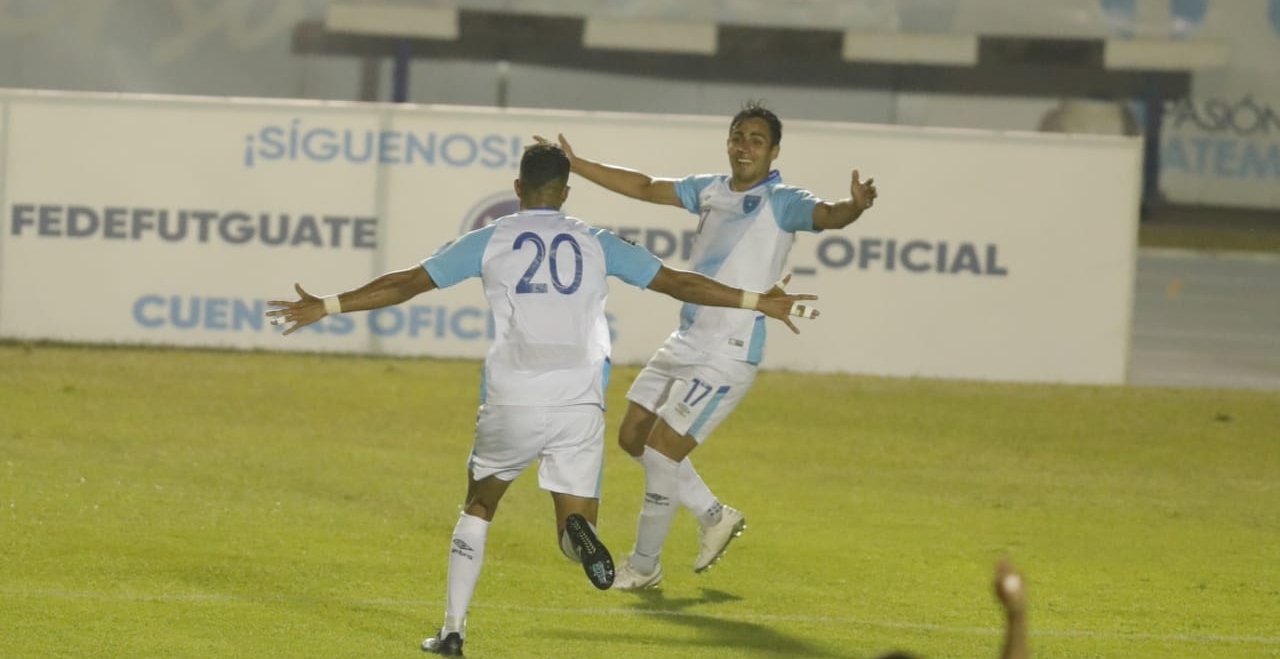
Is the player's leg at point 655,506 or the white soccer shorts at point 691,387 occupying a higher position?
the white soccer shorts at point 691,387

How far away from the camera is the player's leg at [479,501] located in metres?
6.88

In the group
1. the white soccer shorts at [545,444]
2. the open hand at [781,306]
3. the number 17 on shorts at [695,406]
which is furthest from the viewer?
the number 17 on shorts at [695,406]

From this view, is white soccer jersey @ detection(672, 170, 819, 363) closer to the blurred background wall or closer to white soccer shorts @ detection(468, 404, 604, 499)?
white soccer shorts @ detection(468, 404, 604, 499)

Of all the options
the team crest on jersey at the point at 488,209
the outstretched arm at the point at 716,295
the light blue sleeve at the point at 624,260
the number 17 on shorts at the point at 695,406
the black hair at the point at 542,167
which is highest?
the black hair at the point at 542,167

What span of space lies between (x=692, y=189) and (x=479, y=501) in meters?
2.32

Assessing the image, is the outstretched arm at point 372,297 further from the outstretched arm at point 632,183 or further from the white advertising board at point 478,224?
the white advertising board at point 478,224

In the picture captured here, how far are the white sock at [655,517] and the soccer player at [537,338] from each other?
1378 mm

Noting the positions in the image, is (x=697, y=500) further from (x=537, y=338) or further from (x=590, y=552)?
(x=537, y=338)

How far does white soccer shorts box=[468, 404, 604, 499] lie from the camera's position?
22.8 ft

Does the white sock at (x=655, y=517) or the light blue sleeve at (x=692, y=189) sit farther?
the light blue sleeve at (x=692, y=189)

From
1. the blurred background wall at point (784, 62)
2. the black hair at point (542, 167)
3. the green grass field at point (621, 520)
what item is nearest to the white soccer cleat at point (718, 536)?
the green grass field at point (621, 520)

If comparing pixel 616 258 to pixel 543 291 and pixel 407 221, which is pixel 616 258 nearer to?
pixel 543 291

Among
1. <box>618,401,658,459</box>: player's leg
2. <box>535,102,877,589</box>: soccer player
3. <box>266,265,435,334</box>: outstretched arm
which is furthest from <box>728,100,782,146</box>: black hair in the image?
<box>266,265,435,334</box>: outstretched arm

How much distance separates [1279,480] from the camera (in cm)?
1202
